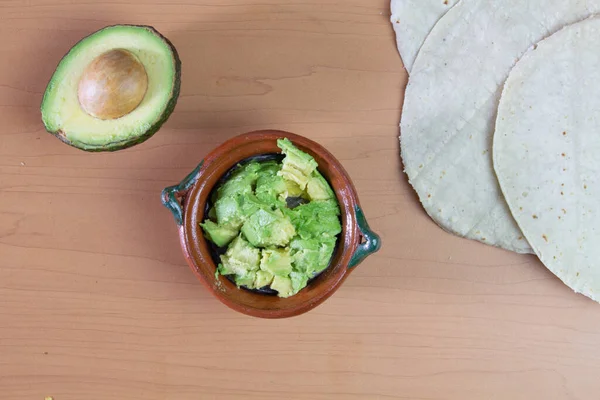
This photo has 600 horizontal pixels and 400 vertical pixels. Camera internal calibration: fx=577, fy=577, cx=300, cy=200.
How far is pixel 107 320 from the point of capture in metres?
1.44

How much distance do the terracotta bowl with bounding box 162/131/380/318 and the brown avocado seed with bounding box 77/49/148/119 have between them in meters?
0.21

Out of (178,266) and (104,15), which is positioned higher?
(104,15)

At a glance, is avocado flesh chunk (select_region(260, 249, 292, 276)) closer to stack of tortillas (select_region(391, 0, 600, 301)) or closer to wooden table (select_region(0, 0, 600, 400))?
wooden table (select_region(0, 0, 600, 400))

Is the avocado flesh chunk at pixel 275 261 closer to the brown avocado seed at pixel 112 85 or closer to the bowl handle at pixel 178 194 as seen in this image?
the bowl handle at pixel 178 194

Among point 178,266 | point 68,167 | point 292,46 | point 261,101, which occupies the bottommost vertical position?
point 178,266

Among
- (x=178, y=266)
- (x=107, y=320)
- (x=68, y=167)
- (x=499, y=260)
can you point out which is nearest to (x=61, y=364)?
(x=107, y=320)

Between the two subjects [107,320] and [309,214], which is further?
[107,320]

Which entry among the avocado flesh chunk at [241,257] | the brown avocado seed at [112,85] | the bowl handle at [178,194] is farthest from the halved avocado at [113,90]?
the avocado flesh chunk at [241,257]

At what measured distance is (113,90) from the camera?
4.00 feet

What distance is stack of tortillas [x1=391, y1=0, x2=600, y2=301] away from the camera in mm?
1354

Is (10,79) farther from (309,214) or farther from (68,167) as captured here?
(309,214)

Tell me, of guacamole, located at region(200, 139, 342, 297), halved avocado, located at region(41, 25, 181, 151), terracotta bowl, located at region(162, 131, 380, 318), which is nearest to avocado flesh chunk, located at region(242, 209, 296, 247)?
guacamole, located at region(200, 139, 342, 297)

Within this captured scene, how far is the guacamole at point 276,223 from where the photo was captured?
114cm

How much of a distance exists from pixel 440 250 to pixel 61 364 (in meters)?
0.99
